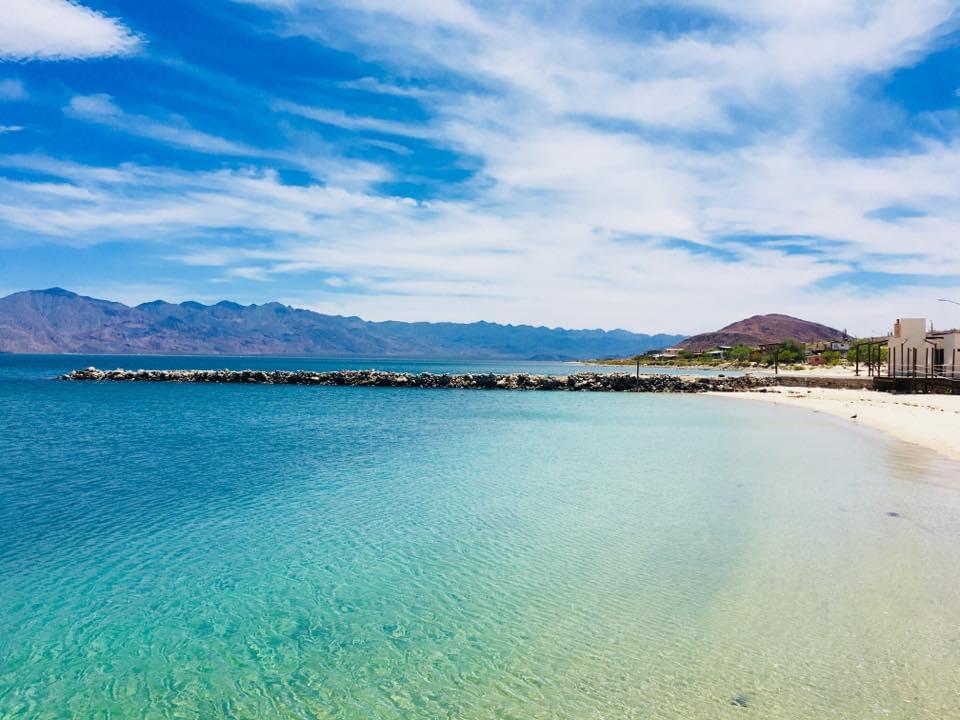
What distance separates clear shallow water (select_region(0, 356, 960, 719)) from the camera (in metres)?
5.98

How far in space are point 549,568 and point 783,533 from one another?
193 inches

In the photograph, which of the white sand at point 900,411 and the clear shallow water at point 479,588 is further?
the white sand at point 900,411

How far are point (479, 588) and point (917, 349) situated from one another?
53839mm

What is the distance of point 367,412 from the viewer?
38.2 m

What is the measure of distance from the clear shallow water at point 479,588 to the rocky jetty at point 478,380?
147 ft

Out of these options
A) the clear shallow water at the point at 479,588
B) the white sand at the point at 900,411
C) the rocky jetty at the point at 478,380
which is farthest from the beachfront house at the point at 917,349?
the clear shallow water at the point at 479,588

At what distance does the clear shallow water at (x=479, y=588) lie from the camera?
598cm

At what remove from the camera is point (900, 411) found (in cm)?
3188

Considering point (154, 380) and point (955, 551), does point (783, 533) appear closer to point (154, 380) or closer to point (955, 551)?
point (955, 551)

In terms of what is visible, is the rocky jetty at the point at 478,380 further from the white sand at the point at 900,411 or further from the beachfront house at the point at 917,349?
the beachfront house at the point at 917,349

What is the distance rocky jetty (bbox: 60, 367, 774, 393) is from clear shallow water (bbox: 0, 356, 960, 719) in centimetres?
4494

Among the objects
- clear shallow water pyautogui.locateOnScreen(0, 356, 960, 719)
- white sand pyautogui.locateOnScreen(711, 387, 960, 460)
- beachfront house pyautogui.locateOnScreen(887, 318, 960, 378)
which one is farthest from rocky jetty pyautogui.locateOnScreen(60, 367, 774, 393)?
clear shallow water pyautogui.locateOnScreen(0, 356, 960, 719)

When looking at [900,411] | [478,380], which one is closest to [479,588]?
[900,411]

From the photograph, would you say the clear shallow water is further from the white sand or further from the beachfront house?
the beachfront house
